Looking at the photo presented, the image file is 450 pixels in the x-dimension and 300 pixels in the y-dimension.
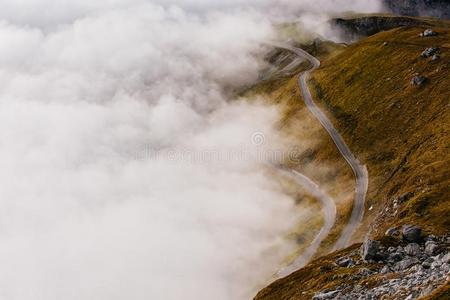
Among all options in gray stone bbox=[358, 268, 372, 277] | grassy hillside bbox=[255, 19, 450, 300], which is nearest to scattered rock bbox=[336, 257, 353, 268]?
grassy hillside bbox=[255, 19, 450, 300]

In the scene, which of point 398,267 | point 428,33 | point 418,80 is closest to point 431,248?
point 398,267

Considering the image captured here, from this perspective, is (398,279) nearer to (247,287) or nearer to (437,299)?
(437,299)

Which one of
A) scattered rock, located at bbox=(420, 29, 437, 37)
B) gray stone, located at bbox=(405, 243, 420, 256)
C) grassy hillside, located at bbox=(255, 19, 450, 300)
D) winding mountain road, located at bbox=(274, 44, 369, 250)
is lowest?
winding mountain road, located at bbox=(274, 44, 369, 250)

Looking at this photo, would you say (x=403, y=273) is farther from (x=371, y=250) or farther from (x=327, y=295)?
(x=327, y=295)

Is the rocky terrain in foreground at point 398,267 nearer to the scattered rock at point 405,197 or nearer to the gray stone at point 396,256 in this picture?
the gray stone at point 396,256

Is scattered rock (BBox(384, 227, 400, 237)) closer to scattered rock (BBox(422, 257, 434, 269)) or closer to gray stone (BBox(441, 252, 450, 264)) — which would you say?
scattered rock (BBox(422, 257, 434, 269))

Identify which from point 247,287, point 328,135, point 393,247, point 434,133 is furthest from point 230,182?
point 393,247

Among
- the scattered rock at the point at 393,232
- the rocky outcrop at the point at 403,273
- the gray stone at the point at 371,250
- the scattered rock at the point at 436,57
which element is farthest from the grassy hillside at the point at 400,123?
the gray stone at the point at 371,250
